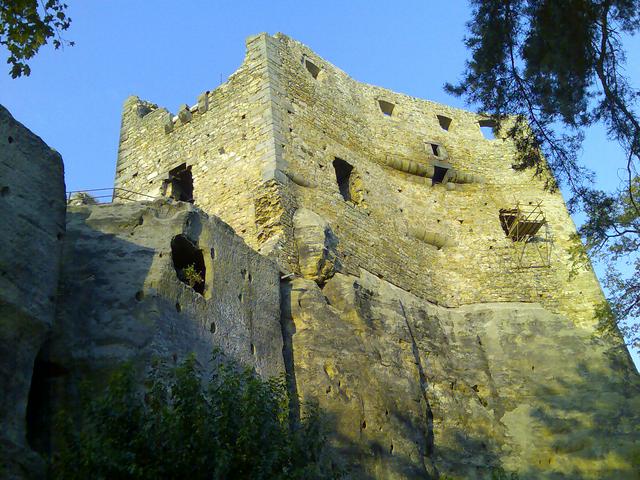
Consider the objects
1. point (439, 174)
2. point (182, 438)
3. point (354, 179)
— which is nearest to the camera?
point (182, 438)

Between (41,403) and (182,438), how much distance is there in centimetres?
198

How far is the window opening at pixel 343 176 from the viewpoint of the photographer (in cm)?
1536

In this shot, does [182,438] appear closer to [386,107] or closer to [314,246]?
[314,246]

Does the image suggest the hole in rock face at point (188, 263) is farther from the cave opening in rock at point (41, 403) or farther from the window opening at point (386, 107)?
the window opening at point (386, 107)

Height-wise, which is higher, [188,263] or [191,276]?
[188,263]

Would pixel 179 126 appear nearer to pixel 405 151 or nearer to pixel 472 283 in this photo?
pixel 405 151

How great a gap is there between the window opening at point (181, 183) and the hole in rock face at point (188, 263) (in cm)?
577

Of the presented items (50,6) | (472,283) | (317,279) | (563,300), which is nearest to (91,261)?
(50,6)

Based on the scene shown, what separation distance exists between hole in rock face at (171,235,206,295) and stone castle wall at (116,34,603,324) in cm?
237

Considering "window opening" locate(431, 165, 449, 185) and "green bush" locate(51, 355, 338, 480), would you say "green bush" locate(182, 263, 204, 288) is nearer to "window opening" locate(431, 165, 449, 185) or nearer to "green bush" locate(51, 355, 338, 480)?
"green bush" locate(51, 355, 338, 480)

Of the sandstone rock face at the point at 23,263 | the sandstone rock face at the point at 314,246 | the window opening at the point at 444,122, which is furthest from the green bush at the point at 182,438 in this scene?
the window opening at the point at 444,122

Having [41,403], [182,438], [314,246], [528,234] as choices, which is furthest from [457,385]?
[182,438]

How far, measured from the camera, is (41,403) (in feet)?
24.3

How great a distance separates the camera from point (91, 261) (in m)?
8.70
